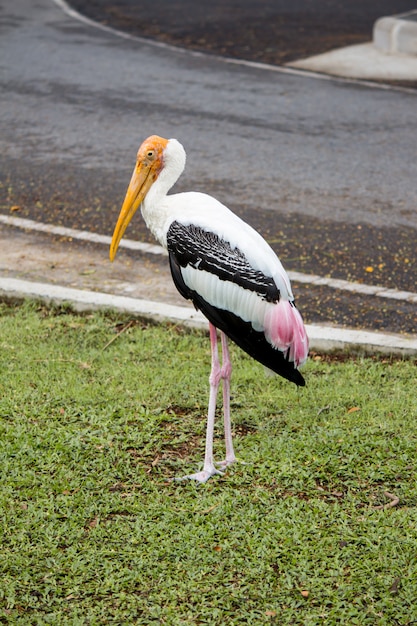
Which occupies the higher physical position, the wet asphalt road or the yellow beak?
the yellow beak

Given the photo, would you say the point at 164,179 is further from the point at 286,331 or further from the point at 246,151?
the point at 246,151

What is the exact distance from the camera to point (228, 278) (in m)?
4.47

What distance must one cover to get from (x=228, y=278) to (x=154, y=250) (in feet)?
8.86

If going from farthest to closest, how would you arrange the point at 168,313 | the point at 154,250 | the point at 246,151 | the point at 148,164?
the point at 246,151 < the point at 154,250 < the point at 168,313 < the point at 148,164

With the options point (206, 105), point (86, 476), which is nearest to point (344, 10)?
point (206, 105)

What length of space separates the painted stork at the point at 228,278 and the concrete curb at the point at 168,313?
1203mm

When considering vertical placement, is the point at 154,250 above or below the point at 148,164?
below

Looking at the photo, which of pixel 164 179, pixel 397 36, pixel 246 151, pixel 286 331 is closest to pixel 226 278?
pixel 286 331

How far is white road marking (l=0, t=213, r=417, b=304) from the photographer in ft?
21.1

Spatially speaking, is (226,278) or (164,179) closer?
(226,278)

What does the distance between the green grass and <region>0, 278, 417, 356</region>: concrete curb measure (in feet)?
0.31

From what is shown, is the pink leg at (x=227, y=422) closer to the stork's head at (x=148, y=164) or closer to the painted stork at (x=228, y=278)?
the painted stork at (x=228, y=278)

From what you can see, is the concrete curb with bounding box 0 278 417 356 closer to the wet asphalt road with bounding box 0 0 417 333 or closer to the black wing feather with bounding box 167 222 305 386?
the wet asphalt road with bounding box 0 0 417 333

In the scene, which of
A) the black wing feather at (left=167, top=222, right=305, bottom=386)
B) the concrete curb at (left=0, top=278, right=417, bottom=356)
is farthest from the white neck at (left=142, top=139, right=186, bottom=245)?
the concrete curb at (left=0, top=278, right=417, bottom=356)
